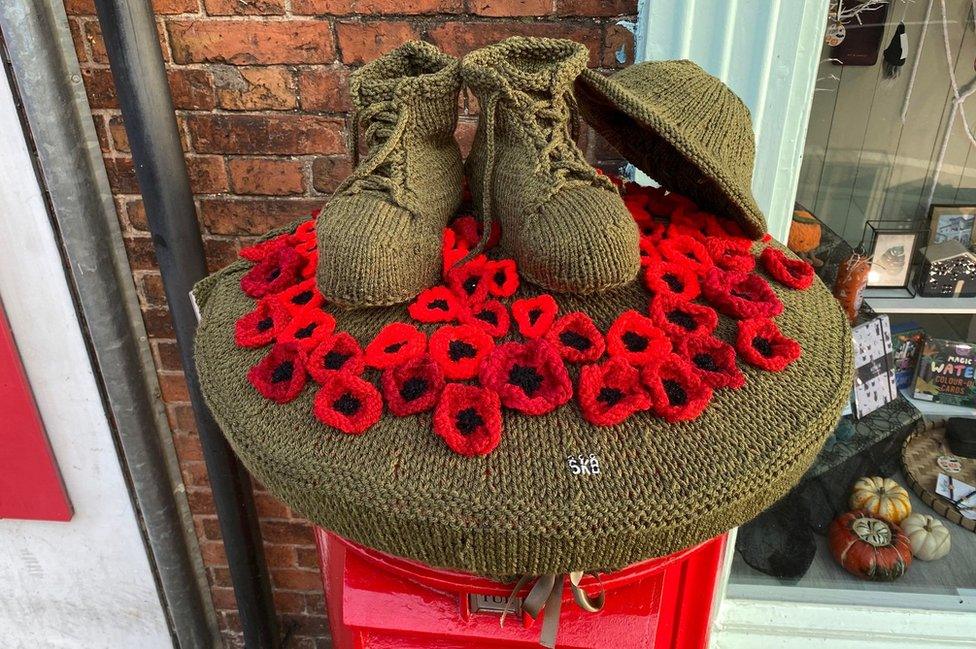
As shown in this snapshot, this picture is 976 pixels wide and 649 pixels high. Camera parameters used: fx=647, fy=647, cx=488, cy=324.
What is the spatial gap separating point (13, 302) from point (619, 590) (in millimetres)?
1229

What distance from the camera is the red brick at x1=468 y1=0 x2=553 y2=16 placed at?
3.33 feet

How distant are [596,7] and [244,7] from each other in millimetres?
567

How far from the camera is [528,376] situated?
52cm

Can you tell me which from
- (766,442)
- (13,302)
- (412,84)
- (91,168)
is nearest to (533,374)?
(766,442)

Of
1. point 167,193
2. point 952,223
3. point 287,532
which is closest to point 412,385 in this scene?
point 167,193

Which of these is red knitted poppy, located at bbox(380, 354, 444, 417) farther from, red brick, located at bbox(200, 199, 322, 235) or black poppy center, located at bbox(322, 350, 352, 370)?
red brick, located at bbox(200, 199, 322, 235)

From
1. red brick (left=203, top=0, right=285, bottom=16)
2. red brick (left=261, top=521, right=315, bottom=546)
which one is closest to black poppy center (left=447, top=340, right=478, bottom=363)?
red brick (left=203, top=0, right=285, bottom=16)

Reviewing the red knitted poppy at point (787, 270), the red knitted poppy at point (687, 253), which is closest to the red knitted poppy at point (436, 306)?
the red knitted poppy at point (687, 253)

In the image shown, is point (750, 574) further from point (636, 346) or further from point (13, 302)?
point (13, 302)

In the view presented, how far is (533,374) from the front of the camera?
52 cm

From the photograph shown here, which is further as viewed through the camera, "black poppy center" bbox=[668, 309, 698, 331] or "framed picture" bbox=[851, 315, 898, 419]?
"framed picture" bbox=[851, 315, 898, 419]

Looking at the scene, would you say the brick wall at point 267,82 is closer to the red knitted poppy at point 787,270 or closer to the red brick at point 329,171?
the red brick at point 329,171

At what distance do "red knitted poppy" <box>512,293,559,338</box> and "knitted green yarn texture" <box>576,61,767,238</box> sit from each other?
201 mm

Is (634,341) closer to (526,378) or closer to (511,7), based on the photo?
(526,378)
